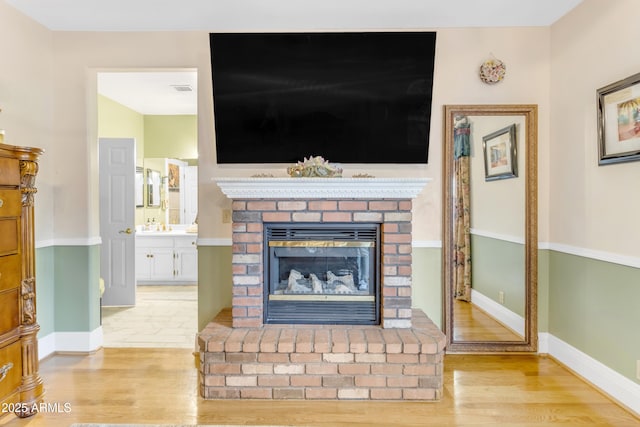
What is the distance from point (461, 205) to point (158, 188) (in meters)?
4.46

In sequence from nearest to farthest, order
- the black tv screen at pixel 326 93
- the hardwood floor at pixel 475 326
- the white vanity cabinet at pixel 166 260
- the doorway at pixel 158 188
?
1. the black tv screen at pixel 326 93
2. the hardwood floor at pixel 475 326
3. the doorway at pixel 158 188
4. the white vanity cabinet at pixel 166 260

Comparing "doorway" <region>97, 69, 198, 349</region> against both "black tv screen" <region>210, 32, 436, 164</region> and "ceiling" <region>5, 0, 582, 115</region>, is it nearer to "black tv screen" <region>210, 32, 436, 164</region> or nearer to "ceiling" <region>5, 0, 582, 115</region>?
"ceiling" <region>5, 0, 582, 115</region>

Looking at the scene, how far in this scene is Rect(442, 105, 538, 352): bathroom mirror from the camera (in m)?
2.92

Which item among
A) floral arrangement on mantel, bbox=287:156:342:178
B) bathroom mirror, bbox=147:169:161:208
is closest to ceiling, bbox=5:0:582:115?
floral arrangement on mantel, bbox=287:156:342:178

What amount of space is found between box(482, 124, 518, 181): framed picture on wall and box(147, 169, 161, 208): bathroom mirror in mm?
4558

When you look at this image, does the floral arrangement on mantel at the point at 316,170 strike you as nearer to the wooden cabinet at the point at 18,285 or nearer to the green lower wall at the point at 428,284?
the green lower wall at the point at 428,284

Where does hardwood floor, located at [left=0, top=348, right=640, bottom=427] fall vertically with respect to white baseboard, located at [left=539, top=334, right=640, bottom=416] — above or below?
below

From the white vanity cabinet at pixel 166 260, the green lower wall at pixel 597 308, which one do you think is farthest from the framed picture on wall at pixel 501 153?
the white vanity cabinet at pixel 166 260

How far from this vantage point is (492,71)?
9.50 ft

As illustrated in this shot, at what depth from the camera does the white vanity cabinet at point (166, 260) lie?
211 inches

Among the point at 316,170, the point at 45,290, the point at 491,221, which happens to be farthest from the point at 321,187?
the point at 45,290

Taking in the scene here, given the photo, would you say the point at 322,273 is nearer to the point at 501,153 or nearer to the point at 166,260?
the point at 501,153

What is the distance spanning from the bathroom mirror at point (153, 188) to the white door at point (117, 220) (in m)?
1.40

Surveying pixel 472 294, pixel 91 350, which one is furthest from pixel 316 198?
pixel 91 350
